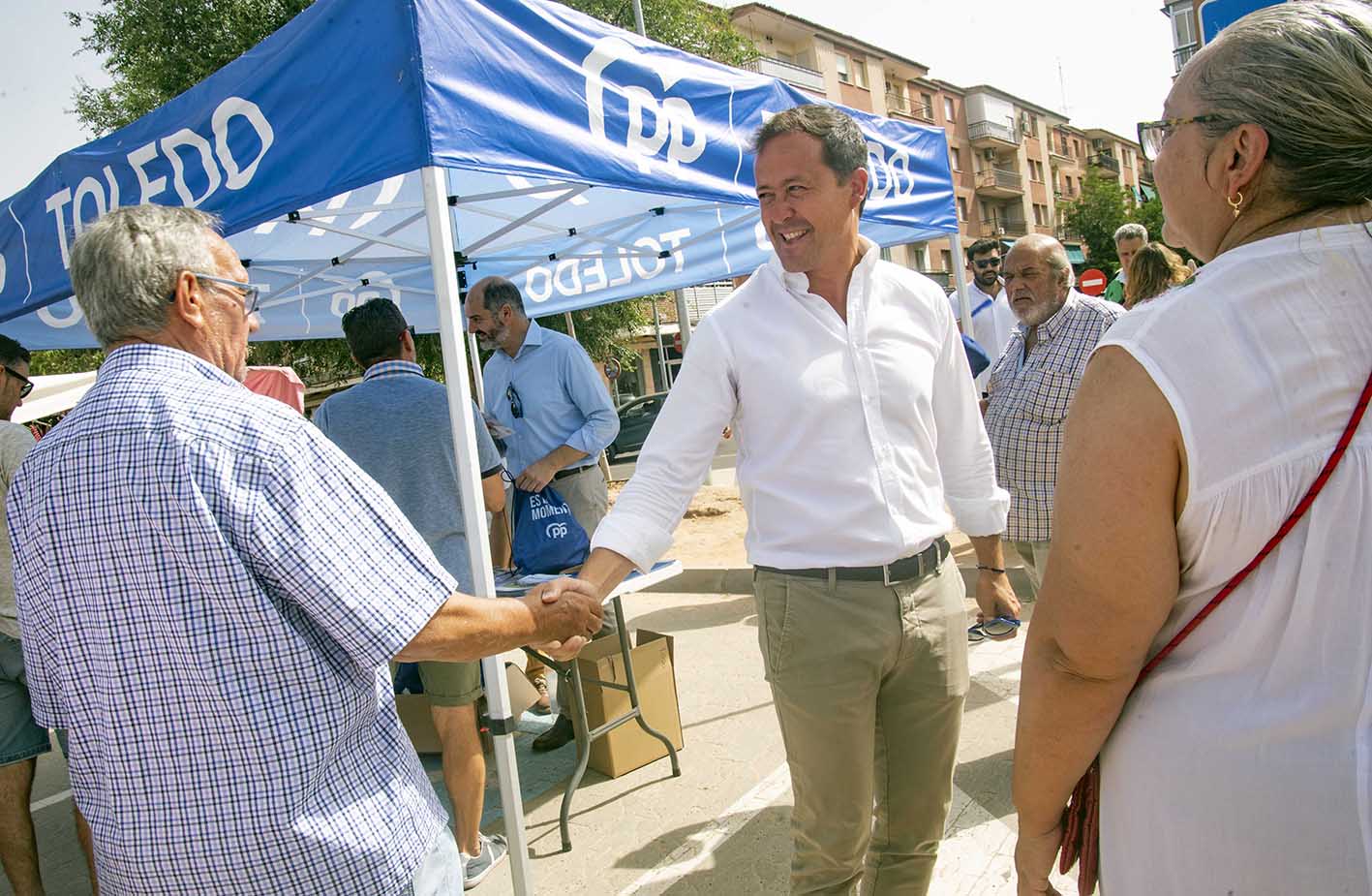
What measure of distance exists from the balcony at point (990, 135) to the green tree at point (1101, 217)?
716 centimetres

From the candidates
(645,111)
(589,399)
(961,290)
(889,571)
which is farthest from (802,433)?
(961,290)

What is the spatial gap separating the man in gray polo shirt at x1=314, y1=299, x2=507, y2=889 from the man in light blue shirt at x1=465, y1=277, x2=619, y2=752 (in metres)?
0.93

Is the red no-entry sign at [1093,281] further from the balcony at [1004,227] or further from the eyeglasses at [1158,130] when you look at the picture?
the balcony at [1004,227]

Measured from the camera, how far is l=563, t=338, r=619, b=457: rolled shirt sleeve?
14.3ft

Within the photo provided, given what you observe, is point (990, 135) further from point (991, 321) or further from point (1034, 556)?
point (1034, 556)

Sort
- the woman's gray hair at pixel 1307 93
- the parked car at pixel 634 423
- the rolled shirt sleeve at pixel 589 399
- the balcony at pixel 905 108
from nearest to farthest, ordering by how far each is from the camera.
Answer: the woman's gray hair at pixel 1307 93, the rolled shirt sleeve at pixel 589 399, the parked car at pixel 634 423, the balcony at pixel 905 108

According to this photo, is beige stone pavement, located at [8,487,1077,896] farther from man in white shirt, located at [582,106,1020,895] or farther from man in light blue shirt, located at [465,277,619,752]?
man in white shirt, located at [582,106,1020,895]

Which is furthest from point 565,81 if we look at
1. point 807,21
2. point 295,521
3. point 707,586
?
point 807,21

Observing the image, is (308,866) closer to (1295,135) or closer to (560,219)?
(1295,135)

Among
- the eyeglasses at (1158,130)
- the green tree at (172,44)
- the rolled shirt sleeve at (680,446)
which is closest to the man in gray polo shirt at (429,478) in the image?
the rolled shirt sleeve at (680,446)

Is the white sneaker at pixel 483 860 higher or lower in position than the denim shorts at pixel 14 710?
lower

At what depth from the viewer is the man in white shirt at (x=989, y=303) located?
587 cm

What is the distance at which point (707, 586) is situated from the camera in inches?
295

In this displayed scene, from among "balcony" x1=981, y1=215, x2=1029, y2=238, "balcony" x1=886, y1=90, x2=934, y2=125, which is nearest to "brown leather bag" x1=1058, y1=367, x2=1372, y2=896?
"balcony" x1=886, y1=90, x2=934, y2=125
